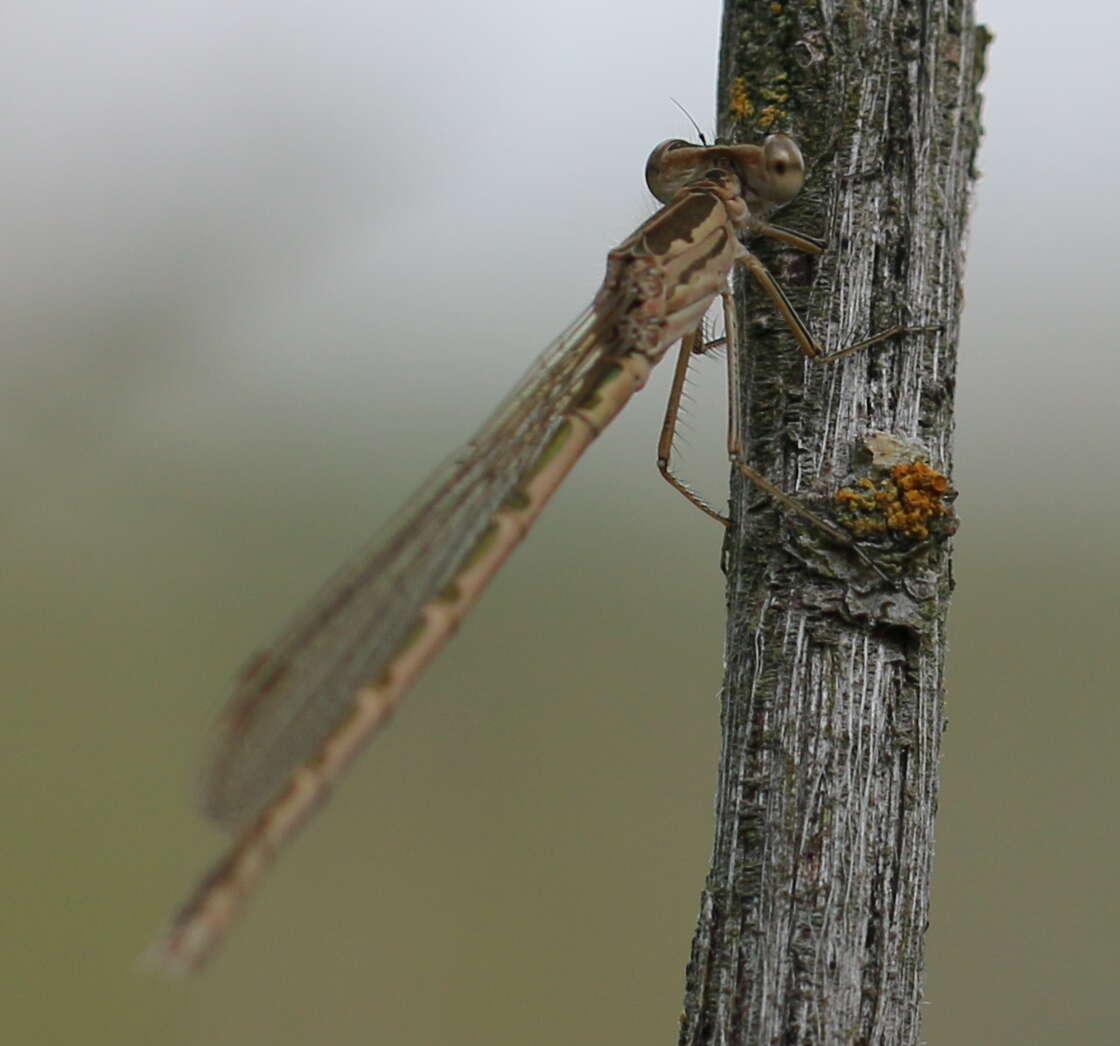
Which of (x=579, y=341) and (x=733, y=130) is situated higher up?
(x=733, y=130)

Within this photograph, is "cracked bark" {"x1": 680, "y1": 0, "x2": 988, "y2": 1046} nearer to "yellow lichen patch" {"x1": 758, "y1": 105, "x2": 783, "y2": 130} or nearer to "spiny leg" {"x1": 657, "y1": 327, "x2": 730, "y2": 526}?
"yellow lichen patch" {"x1": 758, "y1": 105, "x2": 783, "y2": 130}

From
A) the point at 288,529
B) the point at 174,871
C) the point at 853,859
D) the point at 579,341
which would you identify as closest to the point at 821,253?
the point at 579,341

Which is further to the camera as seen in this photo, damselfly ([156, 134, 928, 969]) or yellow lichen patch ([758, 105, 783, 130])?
yellow lichen patch ([758, 105, 783, 130])

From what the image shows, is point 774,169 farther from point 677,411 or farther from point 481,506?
point 481,506

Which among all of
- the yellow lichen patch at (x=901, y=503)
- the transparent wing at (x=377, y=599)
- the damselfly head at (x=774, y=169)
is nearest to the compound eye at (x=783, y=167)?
the damselfly head at (x=774, y=169)

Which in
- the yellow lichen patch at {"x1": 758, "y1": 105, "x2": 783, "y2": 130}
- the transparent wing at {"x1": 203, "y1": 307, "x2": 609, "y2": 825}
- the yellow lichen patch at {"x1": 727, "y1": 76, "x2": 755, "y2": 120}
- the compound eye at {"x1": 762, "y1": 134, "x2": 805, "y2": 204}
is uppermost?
the yellow lichen patch at {"x1": 727, "y1": 76, "x2": 755, "y2": 120}

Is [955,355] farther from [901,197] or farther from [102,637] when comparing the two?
[102,637]

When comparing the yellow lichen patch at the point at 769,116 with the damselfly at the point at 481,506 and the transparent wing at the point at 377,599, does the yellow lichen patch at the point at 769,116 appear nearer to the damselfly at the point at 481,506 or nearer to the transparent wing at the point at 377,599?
the damselfly at the point at 481,506

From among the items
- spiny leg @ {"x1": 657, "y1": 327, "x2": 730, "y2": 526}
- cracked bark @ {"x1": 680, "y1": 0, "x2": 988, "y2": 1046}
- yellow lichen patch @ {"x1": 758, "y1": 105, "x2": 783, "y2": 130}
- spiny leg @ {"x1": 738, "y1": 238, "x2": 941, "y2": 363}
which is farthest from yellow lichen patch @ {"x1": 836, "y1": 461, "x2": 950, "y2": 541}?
spiny leg @ {"x1": 657, "y1": 327, "x2": 730, "y2": 526}

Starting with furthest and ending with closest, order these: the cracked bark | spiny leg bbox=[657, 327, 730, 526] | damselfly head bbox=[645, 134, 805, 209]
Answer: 1. spiny leg bbox=[657, 327, 730, 526]
2. damselfly head bbox=[645, 134, 805, 209]
3. the cracked bark
